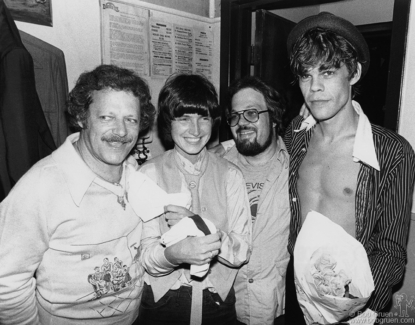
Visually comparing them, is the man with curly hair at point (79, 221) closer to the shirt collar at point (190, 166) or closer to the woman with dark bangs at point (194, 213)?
the woman with dark bangs at point (194, 213)

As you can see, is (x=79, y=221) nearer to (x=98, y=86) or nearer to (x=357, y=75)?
(x=98, y=86)

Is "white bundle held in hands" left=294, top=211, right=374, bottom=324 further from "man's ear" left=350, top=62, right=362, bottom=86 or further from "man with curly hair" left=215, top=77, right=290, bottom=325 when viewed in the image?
"man's ear" left=350, top=62, right=362, bottom=86

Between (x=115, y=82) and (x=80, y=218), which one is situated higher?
(x=115, y=82)

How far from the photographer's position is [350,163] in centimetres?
165

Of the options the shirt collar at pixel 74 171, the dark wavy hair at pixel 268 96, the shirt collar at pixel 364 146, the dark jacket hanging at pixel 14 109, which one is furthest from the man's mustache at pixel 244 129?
the dark jacket hanging at pixel 14 109

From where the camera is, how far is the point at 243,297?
5.96 feet

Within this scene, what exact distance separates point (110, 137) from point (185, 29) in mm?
1779

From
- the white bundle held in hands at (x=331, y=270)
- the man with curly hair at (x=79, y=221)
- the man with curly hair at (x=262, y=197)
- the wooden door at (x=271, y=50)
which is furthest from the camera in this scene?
the wooden door at (x=271, y=50)

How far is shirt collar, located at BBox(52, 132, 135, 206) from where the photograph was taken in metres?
1.37

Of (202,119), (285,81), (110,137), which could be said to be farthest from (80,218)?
(285,81)

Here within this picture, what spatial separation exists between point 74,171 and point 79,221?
0.21m

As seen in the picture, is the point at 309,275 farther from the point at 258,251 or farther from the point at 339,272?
the point at 258,251

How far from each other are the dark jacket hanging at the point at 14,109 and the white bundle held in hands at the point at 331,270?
131cm

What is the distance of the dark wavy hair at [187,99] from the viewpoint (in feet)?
5.54
